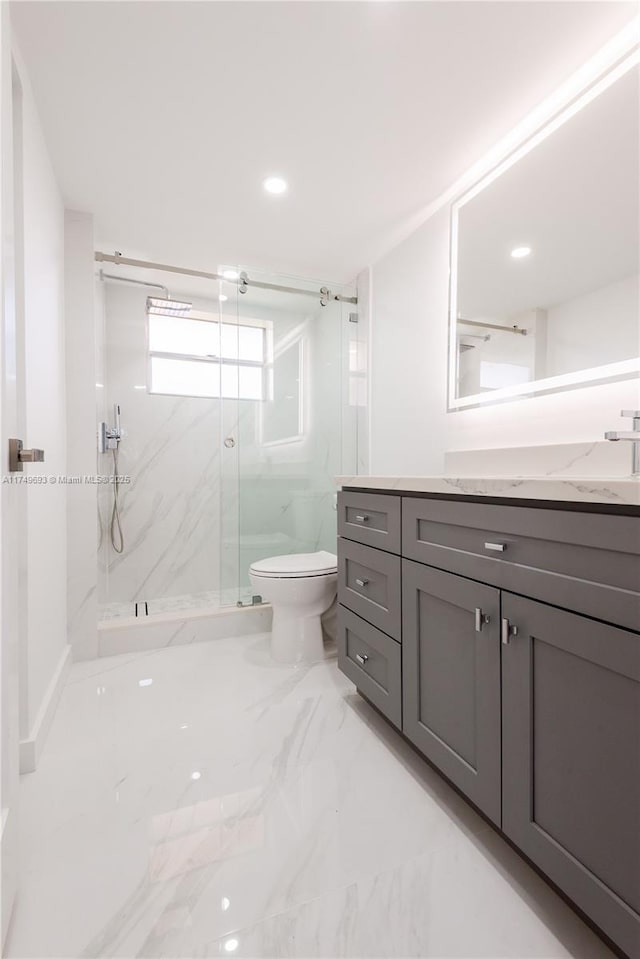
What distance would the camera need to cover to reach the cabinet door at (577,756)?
76cm

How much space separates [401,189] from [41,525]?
201 centimetres

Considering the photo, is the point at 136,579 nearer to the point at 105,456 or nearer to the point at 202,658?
the point at 105,456

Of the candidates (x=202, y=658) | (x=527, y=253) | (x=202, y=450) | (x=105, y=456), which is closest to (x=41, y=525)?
(x=202, y=658)

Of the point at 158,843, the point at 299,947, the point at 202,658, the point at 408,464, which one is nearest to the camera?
the point at 299,947

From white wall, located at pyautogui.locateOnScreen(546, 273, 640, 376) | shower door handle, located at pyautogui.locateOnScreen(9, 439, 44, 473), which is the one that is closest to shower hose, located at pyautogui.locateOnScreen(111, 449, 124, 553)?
shower door handle, located at pyautogui.locateOnScreen(9, 439, 44, 473)

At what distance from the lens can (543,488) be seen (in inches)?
36.2

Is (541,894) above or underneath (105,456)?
underneath

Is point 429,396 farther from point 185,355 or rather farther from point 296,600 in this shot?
point 185,355

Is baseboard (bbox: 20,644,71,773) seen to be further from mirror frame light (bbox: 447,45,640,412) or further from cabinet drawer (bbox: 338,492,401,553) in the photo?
mirror frame light (bbox: 447,45,640,412)

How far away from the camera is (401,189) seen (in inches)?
79.4

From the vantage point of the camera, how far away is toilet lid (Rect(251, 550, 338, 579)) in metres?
2.14

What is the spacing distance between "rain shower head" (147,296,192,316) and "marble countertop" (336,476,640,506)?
2.40m

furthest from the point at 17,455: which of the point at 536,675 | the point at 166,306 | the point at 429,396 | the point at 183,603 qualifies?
the point at 166,306

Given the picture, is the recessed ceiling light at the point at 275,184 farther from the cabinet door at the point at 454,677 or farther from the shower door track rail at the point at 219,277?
the cabinet door at the point at 454,677
